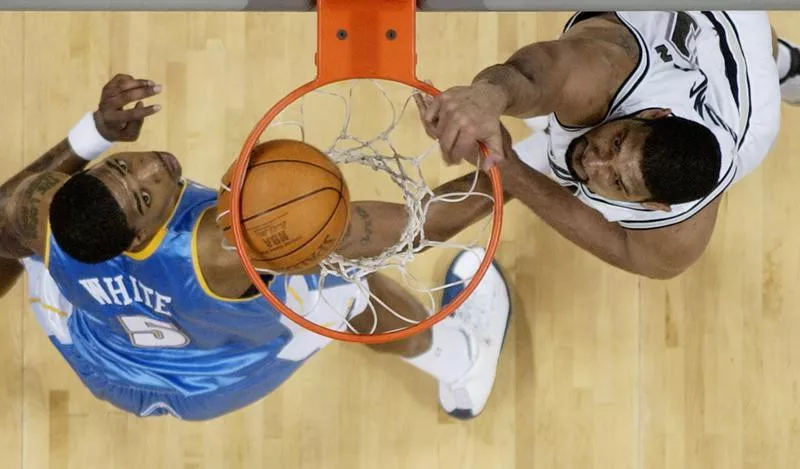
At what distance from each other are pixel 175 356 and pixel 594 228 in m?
0.90

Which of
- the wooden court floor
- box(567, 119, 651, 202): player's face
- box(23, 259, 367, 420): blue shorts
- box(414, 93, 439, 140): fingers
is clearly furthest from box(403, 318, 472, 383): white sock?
box(414, 93, 439, 140): fingers

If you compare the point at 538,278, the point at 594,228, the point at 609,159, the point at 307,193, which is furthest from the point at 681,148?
the point at 538,278

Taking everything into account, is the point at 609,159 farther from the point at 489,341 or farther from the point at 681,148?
the point at 489,341

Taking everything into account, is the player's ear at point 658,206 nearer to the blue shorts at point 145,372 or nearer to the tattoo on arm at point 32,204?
the blue shorts at point 145,372

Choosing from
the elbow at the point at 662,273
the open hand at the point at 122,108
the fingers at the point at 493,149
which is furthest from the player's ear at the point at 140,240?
the elbow at the point at 662,273

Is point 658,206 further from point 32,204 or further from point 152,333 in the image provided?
point 32,204

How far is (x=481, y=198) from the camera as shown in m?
1.71

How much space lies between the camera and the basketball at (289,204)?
4.01 feet

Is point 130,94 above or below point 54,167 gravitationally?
above

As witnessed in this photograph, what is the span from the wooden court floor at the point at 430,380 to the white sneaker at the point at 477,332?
69mm

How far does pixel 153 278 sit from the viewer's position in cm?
→ 154

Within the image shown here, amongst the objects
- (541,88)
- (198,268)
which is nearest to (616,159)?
(541,88)

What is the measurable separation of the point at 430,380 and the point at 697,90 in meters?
1.05

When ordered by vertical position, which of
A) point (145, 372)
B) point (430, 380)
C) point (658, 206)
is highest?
point (658, 206)
